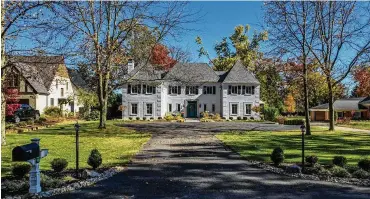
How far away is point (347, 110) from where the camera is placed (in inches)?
2085

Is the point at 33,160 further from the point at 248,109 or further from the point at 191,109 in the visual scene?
the point at 248,109

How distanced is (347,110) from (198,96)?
25.1m

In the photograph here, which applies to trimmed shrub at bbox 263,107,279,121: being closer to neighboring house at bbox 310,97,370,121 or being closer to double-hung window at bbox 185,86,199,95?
double-hung window at bbox 185,86,199,95

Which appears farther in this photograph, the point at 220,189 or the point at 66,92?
the point at 66,92

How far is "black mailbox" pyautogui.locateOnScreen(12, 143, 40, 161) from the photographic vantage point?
24.2 feet

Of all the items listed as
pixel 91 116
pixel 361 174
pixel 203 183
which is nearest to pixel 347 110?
pixel 91 116

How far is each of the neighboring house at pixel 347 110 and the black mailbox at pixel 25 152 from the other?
50.5 meters

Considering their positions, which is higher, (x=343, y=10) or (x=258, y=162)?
(x=343, y=10)

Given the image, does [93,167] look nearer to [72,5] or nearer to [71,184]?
[71,184]

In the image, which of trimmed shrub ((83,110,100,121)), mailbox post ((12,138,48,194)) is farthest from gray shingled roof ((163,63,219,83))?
mailbox post ((12,138,48,194))

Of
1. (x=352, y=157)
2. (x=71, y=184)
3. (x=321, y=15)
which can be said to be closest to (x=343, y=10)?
(x=321, y=15)

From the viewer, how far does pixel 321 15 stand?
24.5 metres

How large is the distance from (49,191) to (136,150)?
7087mm

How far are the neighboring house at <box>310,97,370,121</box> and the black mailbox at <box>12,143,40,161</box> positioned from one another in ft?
166
